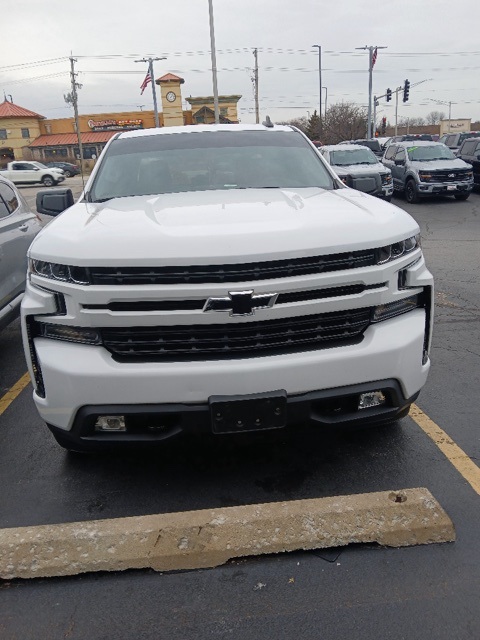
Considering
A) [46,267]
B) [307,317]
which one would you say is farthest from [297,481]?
[46,267]

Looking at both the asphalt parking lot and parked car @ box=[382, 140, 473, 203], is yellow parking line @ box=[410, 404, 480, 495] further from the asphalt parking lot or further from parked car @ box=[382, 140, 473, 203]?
parked car @ box=[382, 140, 473, 203]

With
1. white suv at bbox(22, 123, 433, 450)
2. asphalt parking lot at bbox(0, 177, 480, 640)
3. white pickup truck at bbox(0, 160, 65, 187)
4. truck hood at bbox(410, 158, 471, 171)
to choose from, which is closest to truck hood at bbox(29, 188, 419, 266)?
white suv at bbox(22, 123, 433, 450)

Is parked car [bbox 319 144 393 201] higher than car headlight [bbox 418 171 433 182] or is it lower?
higher

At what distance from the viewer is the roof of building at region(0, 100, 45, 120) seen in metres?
61.1

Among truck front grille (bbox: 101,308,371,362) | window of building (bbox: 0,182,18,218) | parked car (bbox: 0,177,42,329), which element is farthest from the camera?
window of building (bbox: 0,182,18,218)

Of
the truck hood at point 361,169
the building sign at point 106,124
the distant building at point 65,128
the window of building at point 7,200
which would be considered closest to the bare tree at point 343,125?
the distant building at point 65,128

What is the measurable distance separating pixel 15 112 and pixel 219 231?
67842 mm

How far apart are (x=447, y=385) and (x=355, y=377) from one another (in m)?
1.95

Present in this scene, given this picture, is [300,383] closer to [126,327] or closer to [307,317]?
[307,317]

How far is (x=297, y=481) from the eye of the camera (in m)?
3.09

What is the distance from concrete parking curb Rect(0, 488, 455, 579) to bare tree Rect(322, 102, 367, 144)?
6355cm

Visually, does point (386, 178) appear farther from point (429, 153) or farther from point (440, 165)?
point (429, 153)

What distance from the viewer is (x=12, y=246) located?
17.6 feet

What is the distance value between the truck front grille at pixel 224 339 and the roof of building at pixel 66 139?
61038mm
